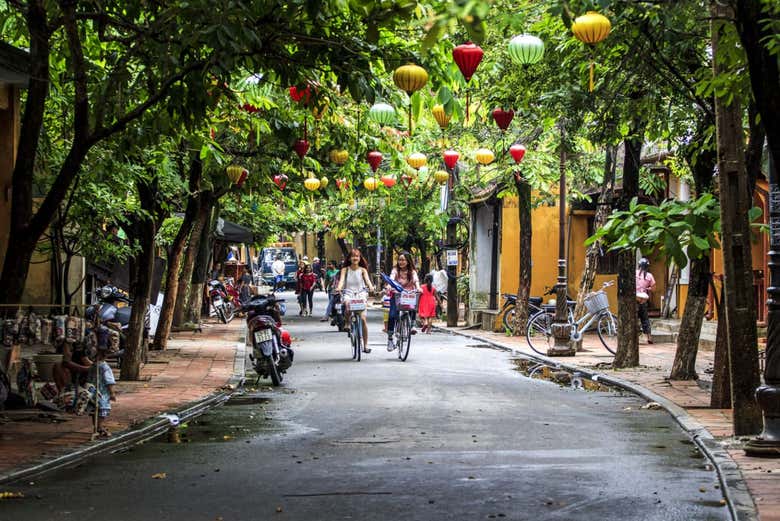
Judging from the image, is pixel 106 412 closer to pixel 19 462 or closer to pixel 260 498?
pixel 19 462

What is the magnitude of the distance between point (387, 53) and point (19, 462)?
493 centimetres

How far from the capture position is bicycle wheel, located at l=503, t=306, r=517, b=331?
91.0 ft

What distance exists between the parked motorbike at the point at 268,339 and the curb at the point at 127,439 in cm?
53

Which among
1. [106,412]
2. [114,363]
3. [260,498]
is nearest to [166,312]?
[114,363]

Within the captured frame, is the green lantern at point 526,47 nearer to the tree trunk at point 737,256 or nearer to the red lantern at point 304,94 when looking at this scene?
the tree trunk at point 737,256

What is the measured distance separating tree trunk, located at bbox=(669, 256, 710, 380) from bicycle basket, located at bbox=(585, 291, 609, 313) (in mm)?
5360

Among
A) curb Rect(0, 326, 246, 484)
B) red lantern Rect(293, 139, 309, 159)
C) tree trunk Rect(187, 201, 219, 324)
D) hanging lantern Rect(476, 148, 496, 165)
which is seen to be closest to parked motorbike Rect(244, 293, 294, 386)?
curb Rect(0, 326, 246, 484)

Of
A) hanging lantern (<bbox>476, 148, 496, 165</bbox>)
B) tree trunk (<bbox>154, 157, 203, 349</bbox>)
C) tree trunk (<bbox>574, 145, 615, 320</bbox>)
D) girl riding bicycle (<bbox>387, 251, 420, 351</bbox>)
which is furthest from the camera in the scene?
hanging lantern (<bbox>476, 148, 496, 165</bbox>)

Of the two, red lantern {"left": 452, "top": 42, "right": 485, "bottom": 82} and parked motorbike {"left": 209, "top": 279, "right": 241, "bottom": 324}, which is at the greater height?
red lantern {"left": 452, "top": 42, "right": 485, "bottom": 82}

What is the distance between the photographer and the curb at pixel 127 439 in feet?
27.7

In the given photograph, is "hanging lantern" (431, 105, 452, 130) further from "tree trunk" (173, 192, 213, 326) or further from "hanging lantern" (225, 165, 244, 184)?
"tree trunk" (173, 192, 213, 326)

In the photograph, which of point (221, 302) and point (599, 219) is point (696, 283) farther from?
point (221, 302)

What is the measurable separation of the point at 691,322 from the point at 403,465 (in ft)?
24.2

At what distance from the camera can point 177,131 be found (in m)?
11.6
